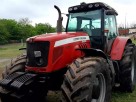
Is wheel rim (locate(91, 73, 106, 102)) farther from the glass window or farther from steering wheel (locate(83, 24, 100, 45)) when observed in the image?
the glass window

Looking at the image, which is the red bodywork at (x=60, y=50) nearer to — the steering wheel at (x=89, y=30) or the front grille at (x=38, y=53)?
the front grille at (x=38, y=53)

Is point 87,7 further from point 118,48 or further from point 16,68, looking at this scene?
point 16,68

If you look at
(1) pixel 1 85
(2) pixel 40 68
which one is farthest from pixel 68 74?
(1) pixel 1 85

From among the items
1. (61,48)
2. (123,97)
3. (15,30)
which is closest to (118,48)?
(123,97)

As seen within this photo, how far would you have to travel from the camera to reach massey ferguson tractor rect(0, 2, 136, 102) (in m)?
5.29

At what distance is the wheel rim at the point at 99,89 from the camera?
5.72 m

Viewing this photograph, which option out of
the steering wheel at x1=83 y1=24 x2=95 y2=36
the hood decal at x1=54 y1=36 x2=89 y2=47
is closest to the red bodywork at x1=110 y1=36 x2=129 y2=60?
the steering wheel at x1=83 y1=24 x2=95 y2=36

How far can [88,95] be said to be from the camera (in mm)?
5172

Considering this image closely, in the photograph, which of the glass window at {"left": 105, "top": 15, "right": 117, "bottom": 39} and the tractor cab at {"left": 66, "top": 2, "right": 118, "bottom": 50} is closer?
the tractor cab at {"left": 66, "top": 2, "right": 118, "bottom": 50}

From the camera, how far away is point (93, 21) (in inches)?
285

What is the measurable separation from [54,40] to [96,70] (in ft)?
3.59

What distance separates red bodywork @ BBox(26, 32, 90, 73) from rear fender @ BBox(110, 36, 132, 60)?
58.6 inches

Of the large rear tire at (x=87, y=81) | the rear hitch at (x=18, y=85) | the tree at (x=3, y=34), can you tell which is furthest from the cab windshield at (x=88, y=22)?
the tree at (x=3, y=34)

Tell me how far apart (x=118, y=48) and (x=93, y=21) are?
117 cm
